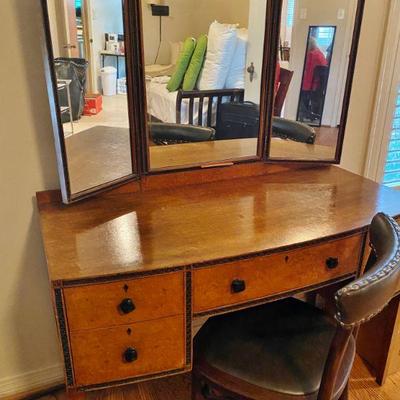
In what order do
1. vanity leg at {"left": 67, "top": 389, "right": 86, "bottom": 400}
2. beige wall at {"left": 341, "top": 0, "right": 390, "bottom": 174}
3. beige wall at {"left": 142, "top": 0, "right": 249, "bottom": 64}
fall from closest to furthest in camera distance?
vanity leg at {"left": 67, "top": 389, "right": 86, "bottom": 400} < beige wall at {"left": 142, "top": 0, "right": 249, "bottom": 64} < beige wall at {"left": 341, "top": 0, "right": 390, "bottom": 174}

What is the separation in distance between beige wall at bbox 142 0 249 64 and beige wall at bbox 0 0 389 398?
32cm

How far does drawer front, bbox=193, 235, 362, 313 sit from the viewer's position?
1066 mm

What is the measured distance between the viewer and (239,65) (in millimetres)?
1470

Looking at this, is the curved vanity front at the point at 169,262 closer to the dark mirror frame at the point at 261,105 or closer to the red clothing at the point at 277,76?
the dark mirror frame at the point at 261,105

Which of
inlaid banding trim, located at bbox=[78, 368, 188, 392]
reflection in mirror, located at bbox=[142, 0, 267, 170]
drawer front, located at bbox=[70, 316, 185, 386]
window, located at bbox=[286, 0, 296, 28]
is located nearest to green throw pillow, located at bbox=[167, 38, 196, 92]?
reflection in mirror, located at bbox=[142, 0, 267, 170]

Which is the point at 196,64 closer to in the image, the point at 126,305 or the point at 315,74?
the point at 315,74

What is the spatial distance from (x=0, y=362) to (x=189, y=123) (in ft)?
3.66

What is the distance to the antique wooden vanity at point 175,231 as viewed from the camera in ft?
3.25

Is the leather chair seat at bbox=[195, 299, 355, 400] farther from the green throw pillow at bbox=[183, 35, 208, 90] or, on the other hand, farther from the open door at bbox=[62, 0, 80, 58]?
the open door at bbox=[62, 0, 80, 58]

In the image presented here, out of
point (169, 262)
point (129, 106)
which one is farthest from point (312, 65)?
point (169, 262)

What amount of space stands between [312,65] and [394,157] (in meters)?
0.86

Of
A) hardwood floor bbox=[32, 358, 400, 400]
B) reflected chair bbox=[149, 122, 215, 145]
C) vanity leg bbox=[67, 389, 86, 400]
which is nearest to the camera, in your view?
vanity leg bbox=[67, 389, 86, 400]

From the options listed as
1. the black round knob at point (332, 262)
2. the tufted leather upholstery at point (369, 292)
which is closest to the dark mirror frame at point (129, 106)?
the black round knob at point (332, 262)

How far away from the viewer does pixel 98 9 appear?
1194 millimetres
